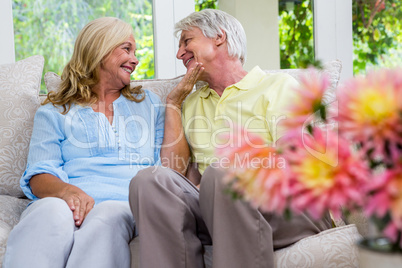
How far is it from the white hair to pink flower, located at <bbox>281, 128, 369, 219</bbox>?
5.10 ft

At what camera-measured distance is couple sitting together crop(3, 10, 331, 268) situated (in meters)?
1.45

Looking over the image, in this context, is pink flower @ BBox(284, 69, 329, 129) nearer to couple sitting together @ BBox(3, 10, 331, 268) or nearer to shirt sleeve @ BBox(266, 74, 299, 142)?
couple sitting together @ BBox(3, 10, 331, 268)

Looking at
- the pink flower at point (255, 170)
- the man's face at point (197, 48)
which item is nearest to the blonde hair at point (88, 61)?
the man's face at point (197, 48)

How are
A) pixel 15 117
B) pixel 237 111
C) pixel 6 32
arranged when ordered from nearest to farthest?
pixel 237 111
pixel 15 117
pixel 6 32

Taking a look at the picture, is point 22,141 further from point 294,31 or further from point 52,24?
point 294,31

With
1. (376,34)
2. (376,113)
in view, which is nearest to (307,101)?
(376,113)

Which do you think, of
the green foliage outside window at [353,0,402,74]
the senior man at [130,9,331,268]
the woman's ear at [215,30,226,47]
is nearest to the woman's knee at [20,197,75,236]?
the senior man at [130,9,331,268]

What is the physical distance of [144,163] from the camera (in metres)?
2.00

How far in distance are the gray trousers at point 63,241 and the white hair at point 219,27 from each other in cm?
92

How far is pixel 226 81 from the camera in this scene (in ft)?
6.89

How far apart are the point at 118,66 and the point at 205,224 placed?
33.9 inches

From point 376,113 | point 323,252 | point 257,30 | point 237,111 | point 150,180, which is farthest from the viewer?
point 257,30

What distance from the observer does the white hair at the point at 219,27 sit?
6.93 feet

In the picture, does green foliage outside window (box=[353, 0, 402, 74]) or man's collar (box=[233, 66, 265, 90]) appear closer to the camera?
man's collar (box=[233, 66, 265, 90])
